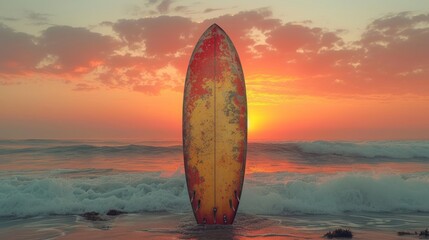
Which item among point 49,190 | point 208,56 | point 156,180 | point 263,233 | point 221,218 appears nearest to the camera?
point 263,233

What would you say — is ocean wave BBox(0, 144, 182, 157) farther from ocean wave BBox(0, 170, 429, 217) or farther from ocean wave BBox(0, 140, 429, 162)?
ocean wave BBox(0, 170, 429, 217)

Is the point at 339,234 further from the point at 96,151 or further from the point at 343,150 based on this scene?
the point at 343,150

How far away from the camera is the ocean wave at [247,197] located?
29.5ft

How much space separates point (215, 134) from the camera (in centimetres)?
732

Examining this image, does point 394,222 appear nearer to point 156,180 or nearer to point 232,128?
point 232,128

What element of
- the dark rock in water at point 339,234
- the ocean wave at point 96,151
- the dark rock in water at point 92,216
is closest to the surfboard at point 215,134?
the dark rock in water at point 339,234

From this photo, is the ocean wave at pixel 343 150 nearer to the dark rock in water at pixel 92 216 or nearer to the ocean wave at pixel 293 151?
the ocean wave at pixel 293 151

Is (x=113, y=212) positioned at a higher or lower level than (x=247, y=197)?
lower

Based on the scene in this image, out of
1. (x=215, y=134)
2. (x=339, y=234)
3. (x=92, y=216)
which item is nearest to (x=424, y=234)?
(x=339, y=234)

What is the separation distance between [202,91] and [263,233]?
285 cm

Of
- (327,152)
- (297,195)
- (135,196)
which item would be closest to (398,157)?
(327,152)

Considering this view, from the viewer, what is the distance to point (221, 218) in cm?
721

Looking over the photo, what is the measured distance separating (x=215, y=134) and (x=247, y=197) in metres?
2.71

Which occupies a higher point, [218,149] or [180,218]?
[218,149]
